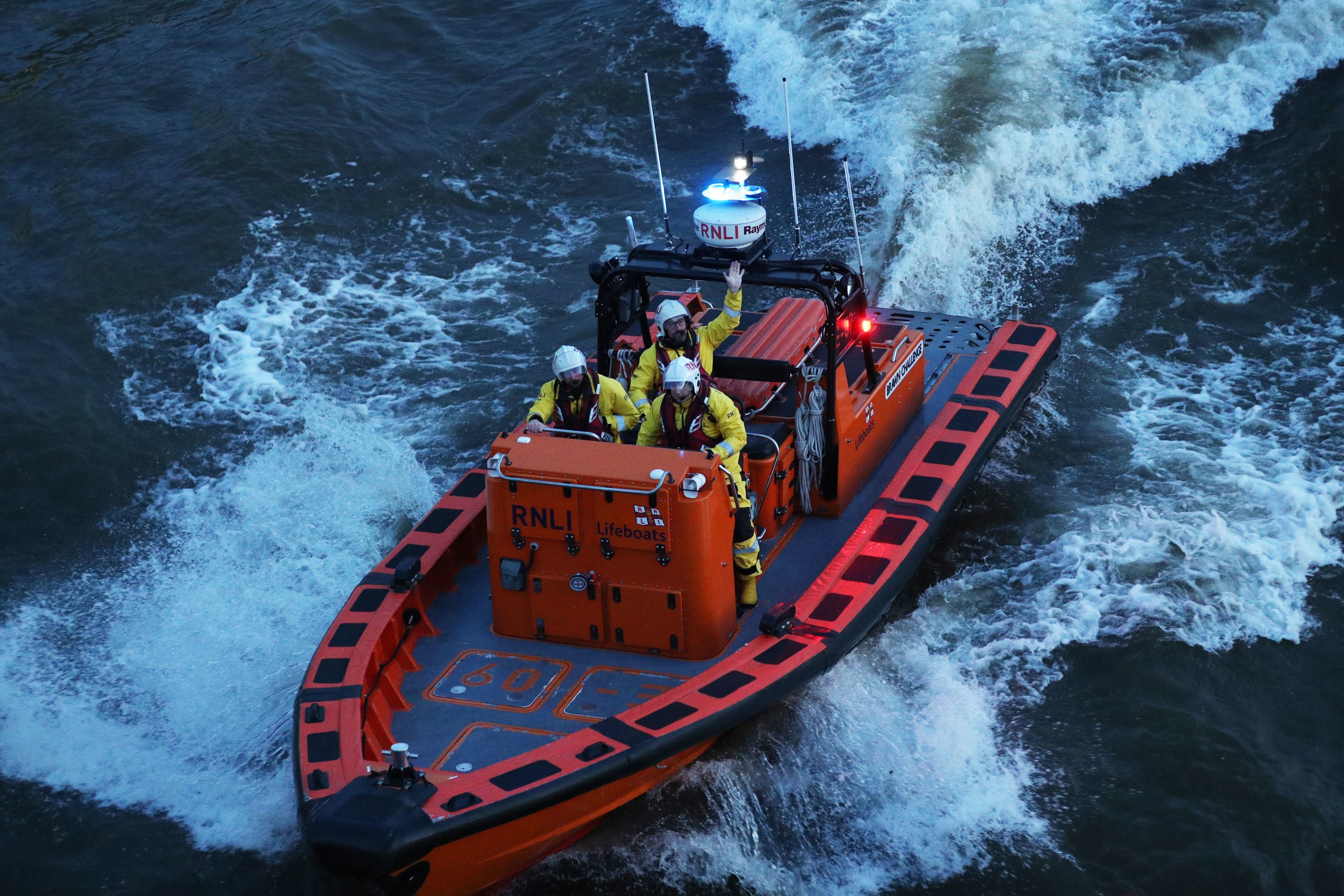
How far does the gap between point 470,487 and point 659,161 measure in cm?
231

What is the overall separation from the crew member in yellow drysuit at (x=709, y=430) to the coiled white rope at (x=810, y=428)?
0.49m

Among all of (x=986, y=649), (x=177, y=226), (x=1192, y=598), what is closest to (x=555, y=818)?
(x=986, y=649)

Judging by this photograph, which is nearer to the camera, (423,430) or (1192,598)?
(1192,598)

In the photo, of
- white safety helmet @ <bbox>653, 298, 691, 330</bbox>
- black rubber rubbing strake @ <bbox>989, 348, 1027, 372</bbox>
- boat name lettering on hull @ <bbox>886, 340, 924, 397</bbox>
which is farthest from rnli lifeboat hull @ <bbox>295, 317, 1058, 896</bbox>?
white safety helmet @ <bbox>653, 298, 691, 330</bbox>

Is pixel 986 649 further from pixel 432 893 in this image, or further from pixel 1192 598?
pixel 432 893

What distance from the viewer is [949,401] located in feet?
25.2

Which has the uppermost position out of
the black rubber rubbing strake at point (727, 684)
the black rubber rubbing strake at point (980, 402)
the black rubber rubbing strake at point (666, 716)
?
the black rubber rubbing strake at point (666, 716)

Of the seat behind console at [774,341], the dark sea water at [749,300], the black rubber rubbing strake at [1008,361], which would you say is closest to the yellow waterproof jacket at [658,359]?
the seat behind console at [774,341]

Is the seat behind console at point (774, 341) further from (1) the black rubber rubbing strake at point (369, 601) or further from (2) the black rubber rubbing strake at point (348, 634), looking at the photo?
(2) the black rubber rubbing strake at point (348, 634)

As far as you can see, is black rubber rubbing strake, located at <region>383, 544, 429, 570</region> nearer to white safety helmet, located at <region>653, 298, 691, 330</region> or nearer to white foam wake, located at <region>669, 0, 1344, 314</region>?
white safety helmet, located at <region>653, 298, 691, 330</region>

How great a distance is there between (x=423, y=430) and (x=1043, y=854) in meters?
5.08

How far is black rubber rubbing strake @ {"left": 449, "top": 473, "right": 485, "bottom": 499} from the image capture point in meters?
6.80

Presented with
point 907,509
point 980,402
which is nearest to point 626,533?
point 907,509

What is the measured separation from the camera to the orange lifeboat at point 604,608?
4926mm
